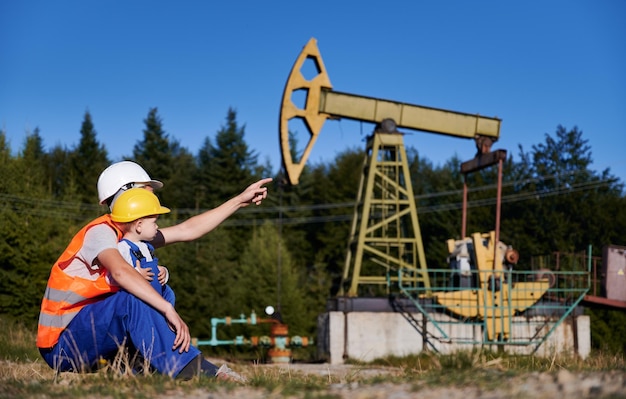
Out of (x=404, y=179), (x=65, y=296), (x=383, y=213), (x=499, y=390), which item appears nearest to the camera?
(x=499, y=390)

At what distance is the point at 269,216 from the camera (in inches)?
1506

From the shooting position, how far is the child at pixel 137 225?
3945mm

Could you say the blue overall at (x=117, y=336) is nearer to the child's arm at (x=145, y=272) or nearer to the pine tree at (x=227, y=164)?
the child's arm at (x=145, y=272)

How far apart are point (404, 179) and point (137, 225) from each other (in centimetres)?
1067

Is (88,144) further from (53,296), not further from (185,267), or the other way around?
(53,296)

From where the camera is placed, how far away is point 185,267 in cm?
2844

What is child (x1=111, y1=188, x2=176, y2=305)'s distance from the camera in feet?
12.9

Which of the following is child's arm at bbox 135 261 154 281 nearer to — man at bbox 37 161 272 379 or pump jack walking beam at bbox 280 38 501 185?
man at bbox 37 161 272 379

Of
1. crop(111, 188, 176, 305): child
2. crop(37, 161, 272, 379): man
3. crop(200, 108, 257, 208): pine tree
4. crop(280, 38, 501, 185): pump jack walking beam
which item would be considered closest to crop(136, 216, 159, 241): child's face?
crop(111, 188, 176, 305): child

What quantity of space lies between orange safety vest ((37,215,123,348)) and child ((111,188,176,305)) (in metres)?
0.09

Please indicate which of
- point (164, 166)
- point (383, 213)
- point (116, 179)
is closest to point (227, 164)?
point (164, 166)

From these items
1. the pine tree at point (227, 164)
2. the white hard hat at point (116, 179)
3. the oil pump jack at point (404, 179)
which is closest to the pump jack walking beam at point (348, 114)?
the oil pump jack at point (404, 179)

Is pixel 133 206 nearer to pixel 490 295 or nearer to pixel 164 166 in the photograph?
pixel 490 295

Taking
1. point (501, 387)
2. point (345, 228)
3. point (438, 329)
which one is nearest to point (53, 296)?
point (501, 387)
